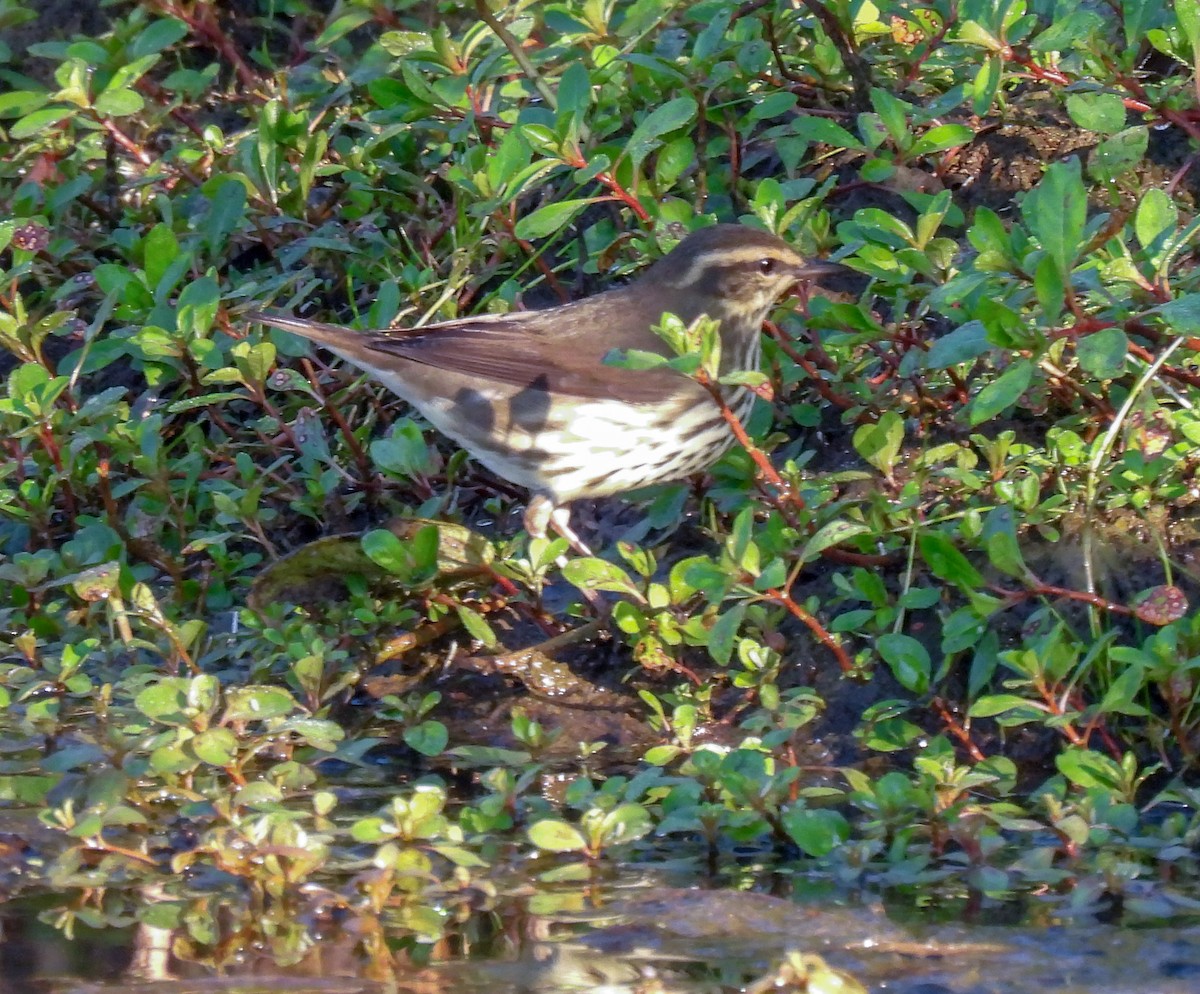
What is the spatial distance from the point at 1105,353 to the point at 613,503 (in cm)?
267

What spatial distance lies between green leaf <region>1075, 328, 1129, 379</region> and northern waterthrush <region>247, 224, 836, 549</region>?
5.78ft

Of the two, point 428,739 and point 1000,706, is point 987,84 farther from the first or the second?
point 428,739

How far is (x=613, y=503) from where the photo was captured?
23.0ft

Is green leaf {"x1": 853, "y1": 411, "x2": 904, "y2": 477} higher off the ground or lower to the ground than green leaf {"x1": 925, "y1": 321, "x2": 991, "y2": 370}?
lower

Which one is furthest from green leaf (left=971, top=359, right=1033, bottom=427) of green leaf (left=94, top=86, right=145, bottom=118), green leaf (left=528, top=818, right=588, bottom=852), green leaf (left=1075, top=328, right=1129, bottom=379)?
green leaf (left=94, top=86, right=145, bottom=118)

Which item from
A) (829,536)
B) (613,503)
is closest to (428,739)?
(829,536)

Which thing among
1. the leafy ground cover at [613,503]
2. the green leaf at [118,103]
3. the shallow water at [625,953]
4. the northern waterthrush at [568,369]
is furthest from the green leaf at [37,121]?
the shallow water at [625,953]

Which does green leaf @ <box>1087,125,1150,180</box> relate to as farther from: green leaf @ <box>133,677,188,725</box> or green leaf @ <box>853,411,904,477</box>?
green leaf @ <box>133,677,188,725</box>

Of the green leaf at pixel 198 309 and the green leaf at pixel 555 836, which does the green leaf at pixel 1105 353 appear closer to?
the green leaf at pixel 555 836

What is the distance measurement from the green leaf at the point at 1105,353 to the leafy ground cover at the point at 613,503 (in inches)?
0.5

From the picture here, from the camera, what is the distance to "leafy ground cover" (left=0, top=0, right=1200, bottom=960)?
4480 millimetres

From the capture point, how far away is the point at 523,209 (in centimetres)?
764

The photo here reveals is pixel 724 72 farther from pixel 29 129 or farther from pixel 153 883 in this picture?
pixel 153 883

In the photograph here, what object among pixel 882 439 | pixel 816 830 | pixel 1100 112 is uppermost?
Result: pixel 1100 112
